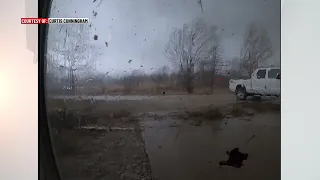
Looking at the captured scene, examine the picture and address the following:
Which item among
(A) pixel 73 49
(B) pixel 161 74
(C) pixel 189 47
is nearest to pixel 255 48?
(C) pixel 189 47

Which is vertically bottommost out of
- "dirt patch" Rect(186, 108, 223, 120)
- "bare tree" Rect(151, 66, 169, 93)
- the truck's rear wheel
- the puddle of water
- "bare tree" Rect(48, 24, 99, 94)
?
the puddle of water

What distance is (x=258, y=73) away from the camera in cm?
152

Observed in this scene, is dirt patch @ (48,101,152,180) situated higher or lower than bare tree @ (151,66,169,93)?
lower

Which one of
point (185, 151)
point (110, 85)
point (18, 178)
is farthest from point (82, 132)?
point (185, 151)

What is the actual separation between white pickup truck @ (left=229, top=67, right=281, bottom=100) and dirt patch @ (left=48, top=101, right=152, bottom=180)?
62 cm

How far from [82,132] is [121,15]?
2.38ft

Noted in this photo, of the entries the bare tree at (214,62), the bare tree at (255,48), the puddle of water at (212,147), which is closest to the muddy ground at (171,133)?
the puddle of water at (212,147)

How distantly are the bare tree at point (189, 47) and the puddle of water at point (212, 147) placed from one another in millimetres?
264

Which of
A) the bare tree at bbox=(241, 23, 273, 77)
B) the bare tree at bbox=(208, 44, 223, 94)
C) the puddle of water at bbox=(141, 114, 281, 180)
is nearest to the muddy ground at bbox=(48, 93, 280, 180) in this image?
the puddle of water at bbox=(141, 114, 281, 180)

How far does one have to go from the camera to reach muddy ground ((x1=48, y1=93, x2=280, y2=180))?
153 cm

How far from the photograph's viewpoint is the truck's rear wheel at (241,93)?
1522 millimetres

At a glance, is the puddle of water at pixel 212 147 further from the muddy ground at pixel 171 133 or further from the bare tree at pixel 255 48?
the bare tree at pixel 255 48

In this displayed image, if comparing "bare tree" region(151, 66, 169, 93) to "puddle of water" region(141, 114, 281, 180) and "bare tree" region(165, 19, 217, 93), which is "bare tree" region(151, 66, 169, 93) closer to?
"bare tree" region(165, 19, 217, 93)
